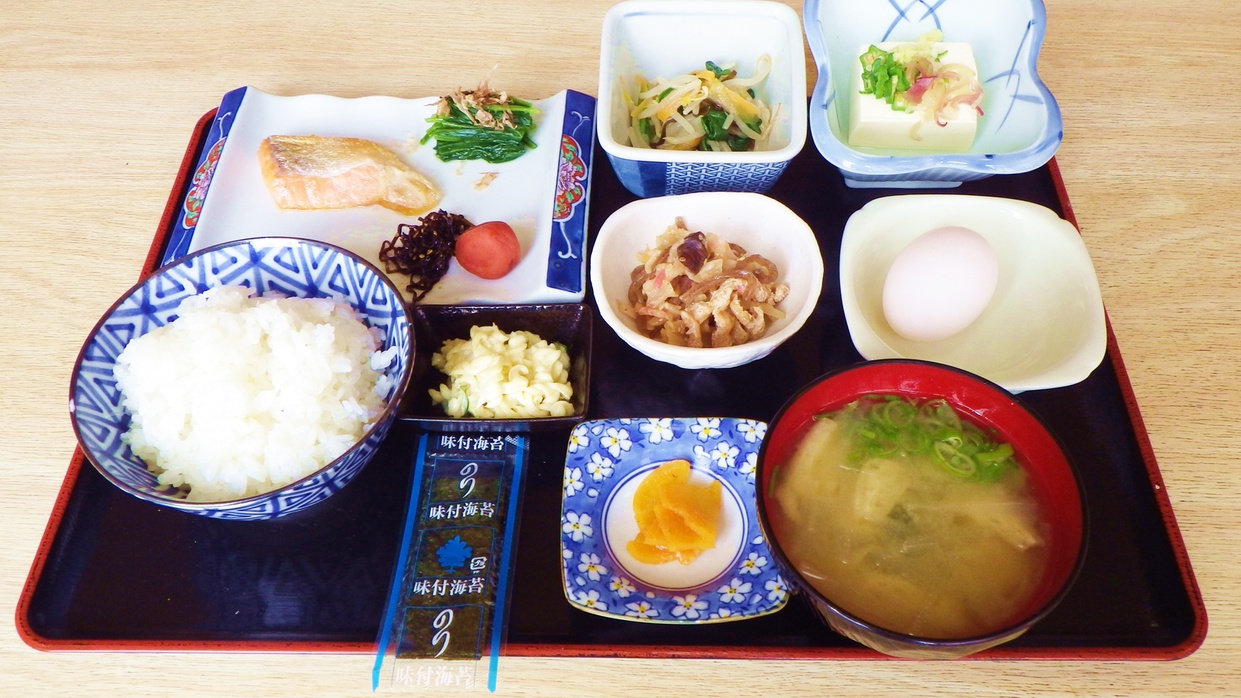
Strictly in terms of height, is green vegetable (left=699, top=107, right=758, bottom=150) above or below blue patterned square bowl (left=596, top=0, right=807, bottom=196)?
below

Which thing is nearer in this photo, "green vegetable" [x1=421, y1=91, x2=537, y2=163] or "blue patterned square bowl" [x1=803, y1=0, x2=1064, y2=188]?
"blue patterned square bowl" [x1=803, y1=0, x2=1064, y2=188]

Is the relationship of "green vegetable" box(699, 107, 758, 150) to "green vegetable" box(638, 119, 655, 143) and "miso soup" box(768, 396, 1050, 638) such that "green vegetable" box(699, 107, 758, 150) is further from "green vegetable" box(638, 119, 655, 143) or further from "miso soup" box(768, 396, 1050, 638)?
"miso soup" box(768, 396, 1050, 638)

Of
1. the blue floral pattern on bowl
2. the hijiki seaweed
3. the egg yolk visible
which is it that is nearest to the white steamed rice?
the hijiki seaweed

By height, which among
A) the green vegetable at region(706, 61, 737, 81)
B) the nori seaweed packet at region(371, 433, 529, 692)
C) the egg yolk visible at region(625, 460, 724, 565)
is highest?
the green vegetable at region(706, 61, 737, 81)

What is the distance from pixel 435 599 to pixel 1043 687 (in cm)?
111

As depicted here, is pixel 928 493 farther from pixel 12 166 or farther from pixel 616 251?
pixel 12 166

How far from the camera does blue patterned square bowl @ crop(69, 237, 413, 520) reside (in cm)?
132

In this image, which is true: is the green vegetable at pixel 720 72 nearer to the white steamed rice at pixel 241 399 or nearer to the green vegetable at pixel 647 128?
the green vegetable at pixel 647 128

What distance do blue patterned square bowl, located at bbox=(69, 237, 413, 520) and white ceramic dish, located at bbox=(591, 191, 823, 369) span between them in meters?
0.44

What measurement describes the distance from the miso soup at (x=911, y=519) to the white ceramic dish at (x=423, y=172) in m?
0.75

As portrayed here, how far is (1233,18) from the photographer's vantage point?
2354mm

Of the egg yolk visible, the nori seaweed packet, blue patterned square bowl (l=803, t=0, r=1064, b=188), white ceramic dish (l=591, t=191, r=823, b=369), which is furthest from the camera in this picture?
blue patterned square bowl (l=803, t=0, r=1064, b=188)

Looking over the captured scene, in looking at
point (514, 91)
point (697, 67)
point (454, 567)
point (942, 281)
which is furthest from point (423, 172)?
point (942, 281)

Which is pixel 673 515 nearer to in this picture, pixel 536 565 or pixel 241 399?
pixel 536 565
